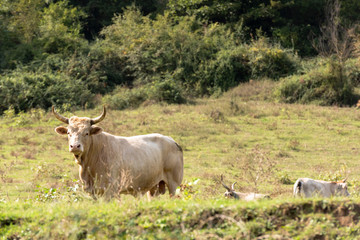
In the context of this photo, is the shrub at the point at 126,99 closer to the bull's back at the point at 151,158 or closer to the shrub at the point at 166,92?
the shrub at the point at 166,92

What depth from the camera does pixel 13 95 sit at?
26.1 metres

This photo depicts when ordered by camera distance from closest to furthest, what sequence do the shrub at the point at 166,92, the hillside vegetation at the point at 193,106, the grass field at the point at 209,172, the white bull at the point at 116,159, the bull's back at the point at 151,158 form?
the grass field at the point at 209,172
the hillside vegetation at the point at 193,106
the white bull at the point at 116,159
the bull's back at the point at 151,158
the shrub at the point at 166,92

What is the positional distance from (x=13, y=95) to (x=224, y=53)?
11.4m

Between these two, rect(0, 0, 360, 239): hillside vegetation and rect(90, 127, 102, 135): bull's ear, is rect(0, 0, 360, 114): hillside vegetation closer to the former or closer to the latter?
rect(0, 0, 360, 239): hillside vegetation

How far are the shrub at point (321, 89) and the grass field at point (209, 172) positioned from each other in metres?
1.06

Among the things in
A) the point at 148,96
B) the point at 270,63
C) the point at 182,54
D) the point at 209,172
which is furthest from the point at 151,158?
the point at 182,54

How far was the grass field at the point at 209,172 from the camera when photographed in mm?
7113

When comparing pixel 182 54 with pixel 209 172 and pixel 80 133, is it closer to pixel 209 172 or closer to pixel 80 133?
pixel 209 172

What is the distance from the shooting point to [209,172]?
633 inches

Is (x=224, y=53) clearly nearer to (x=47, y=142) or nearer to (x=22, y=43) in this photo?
(x=22, y=43)

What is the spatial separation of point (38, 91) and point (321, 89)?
13.3m

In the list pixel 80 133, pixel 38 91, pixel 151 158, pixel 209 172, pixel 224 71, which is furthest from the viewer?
pixel 224 71

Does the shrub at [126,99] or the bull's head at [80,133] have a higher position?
the bull's head at [80,133]

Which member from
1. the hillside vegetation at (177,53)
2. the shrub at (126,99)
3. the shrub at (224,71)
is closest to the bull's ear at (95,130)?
the hillside vegetation at (177,53)
